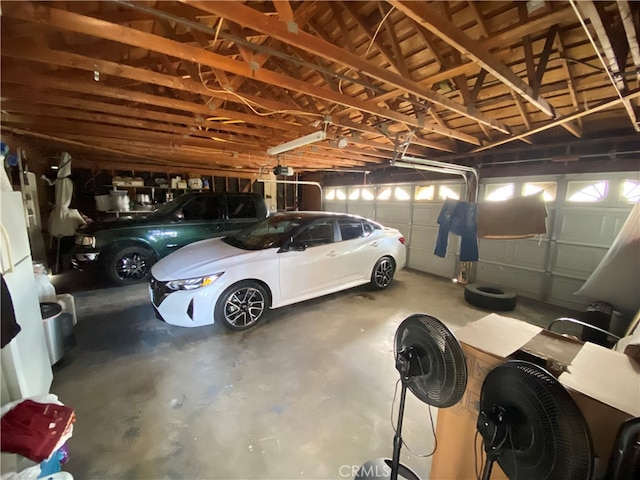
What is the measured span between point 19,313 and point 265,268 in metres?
1.96

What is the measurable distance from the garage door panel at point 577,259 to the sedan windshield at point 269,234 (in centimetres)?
404

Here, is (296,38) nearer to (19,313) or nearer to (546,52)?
(546,52)

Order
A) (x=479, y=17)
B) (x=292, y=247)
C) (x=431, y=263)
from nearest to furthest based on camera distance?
(x=479, y=17) → (x=292, y=247) → (x=431, y=263)

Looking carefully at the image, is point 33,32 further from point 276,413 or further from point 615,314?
point 615,314

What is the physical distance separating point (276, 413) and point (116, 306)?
3103mm

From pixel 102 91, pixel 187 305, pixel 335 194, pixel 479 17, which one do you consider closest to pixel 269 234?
pixel 187 305

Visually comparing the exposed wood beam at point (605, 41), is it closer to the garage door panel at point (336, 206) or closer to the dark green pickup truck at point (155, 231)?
the dark green pickup truck at point (155, 231)

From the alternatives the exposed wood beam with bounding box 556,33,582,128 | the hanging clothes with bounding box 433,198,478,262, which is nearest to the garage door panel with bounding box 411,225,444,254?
the hanging clothes with bounding box 433,198,478,262

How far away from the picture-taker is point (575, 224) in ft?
13.0

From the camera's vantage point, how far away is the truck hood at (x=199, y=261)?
9.32ft

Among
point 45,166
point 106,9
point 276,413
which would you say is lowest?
point 276,413

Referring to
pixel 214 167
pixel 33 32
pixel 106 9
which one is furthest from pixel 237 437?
pixel 214 167

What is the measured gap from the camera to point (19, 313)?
1539 mm

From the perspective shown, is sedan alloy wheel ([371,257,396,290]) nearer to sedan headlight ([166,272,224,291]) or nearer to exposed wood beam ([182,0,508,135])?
sedan headlight ([166,272,224,291])
